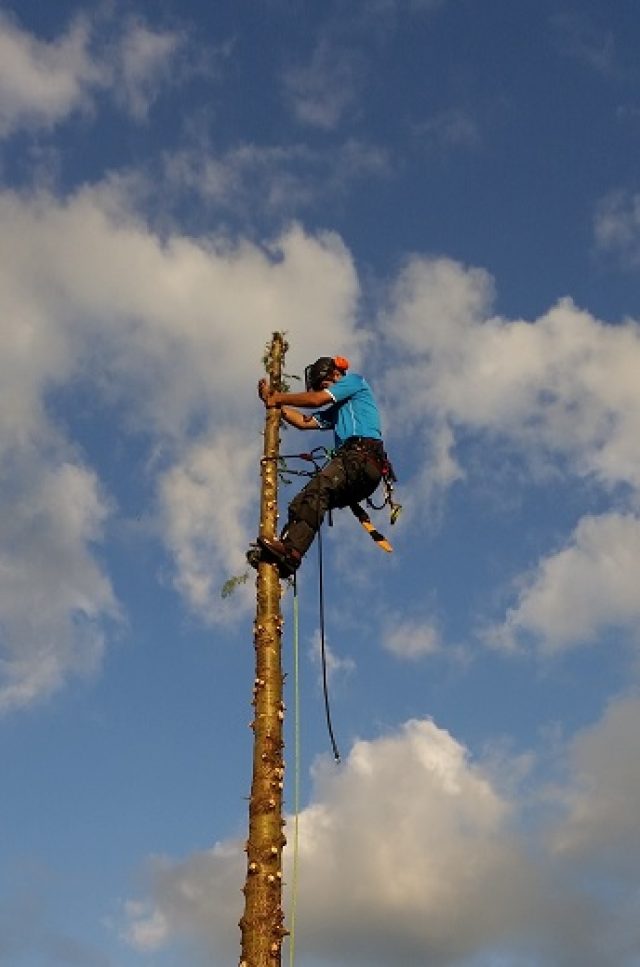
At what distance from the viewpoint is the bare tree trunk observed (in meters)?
7.92

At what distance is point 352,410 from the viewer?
11570 mm

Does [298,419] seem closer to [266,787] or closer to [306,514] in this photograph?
[306,514]

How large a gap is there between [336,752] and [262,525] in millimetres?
2505

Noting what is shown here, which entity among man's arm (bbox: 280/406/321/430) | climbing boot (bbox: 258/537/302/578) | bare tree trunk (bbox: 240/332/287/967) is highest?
man's arm (bbox: 280/406/321/430)

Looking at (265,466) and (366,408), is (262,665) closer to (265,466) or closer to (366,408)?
(265,466)

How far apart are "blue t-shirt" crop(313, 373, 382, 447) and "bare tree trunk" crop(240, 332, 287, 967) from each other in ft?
5.46

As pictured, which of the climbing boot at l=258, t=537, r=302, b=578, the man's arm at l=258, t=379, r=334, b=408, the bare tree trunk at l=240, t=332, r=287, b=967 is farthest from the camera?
the man's arm at l=258, t=379, r=334, b=408

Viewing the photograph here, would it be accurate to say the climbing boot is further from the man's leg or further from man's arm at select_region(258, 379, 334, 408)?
man's arm at select_region(258, 379, 334, 408)

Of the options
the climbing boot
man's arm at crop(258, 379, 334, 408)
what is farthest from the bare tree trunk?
man's arm at crop(258, 379, 334, 408)

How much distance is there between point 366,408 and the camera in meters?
11.6

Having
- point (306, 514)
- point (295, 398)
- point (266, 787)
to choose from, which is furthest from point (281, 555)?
point (266, 787)

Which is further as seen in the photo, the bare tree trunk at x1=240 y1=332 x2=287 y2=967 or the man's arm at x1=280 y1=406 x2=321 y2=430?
the man's arm at x1=280 y1=406 x2=321 y2=430

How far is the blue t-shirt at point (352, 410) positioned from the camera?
11.4 metres

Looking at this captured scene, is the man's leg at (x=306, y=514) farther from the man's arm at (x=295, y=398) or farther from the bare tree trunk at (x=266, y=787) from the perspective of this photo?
the man's arm at (x=295, y=398)
